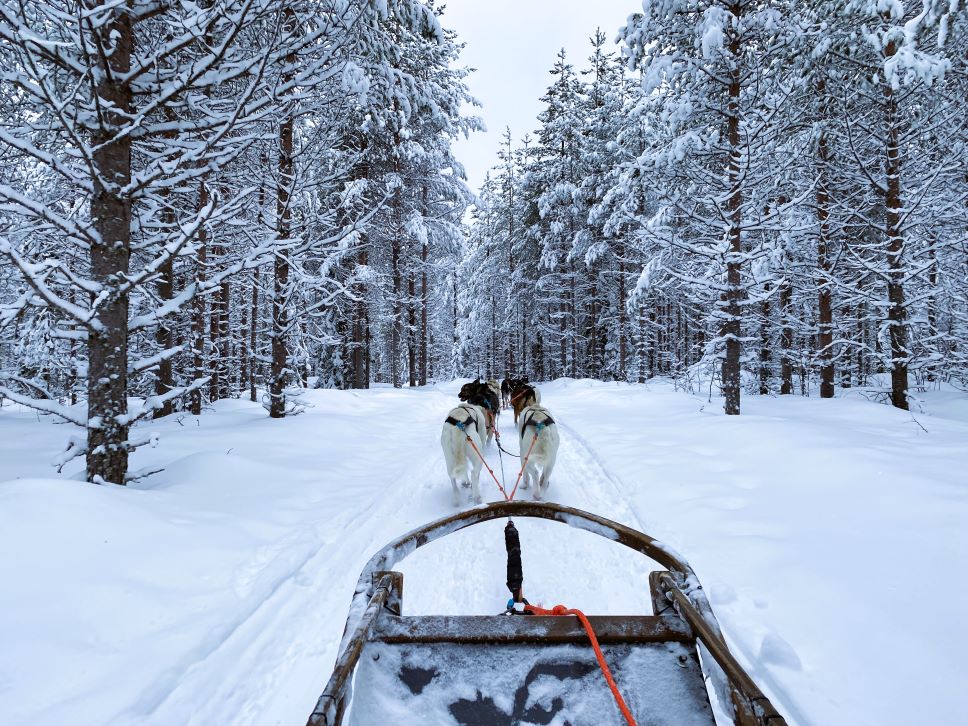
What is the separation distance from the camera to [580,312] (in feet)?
88.8

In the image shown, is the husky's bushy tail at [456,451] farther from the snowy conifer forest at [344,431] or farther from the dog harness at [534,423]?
the dog harness at [534,423]

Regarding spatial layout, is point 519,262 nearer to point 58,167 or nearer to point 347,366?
point 347,366

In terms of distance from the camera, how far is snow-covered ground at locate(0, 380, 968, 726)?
7.64 feet

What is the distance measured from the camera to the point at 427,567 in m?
3.84

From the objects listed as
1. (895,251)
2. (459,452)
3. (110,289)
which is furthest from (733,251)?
(110,289)

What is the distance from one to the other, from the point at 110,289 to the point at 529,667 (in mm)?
4923

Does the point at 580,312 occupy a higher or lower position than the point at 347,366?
higher

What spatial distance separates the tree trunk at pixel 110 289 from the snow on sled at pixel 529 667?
409 cm

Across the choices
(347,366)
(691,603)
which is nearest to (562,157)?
(347,366)

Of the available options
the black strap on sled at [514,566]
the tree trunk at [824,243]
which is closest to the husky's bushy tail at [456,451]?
the black strap on sled at [514,566]

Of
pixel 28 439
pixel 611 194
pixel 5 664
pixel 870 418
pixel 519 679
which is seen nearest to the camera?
pixel 519 679

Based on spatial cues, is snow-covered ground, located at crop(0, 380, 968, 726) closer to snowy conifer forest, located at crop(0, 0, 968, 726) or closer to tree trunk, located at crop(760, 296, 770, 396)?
snowy conifer forest, located at crop(0, 0, 968, 726)

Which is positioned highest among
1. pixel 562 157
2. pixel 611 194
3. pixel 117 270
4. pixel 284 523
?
pixel 562 157

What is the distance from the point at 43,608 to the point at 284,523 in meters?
2.02
